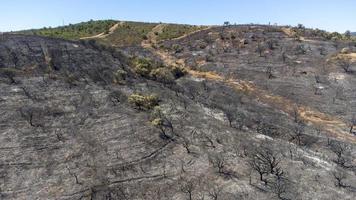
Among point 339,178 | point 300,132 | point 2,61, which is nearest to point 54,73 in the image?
point 2,61

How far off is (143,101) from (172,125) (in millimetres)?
6231

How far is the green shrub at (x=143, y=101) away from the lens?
48.6 meters

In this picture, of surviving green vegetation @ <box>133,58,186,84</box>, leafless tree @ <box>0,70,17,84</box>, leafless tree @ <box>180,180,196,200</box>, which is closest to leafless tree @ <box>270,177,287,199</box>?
leafless tree @ <box>180,180,196,200</box>

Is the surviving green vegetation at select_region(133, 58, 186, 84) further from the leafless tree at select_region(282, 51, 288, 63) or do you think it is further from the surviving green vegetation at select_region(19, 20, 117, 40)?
the surviving green vegetation at select_region(19, 20, 117, 40)

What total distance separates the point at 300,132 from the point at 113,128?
805 inches

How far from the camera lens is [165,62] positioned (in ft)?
261

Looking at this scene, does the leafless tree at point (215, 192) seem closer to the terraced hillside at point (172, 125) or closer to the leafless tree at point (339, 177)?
the terraced hillside at point (172, 125)

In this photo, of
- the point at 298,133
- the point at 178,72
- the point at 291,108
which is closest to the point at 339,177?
the point at 298,133

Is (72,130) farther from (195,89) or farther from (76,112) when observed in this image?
(195,89)

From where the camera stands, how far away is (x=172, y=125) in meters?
44.4

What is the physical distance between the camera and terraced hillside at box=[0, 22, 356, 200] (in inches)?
1363

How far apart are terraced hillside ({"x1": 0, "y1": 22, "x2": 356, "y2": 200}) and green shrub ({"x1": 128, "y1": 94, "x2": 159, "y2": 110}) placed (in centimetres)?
13

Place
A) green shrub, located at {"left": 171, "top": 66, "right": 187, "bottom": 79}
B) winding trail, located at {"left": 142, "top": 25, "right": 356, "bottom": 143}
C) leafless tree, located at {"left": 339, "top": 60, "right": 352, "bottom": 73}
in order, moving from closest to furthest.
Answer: winding trail, located at {"left": 142, "top": 25, "right": 356, "bottom": 143} → green shrub, located at {"left": 171, "top": 66, "right": 187, "bottom": 79} → leafless tree, located at {"left": 339, "top": 60, "right": 352, "bottom": 73}

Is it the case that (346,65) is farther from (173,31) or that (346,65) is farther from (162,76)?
(173,31)
